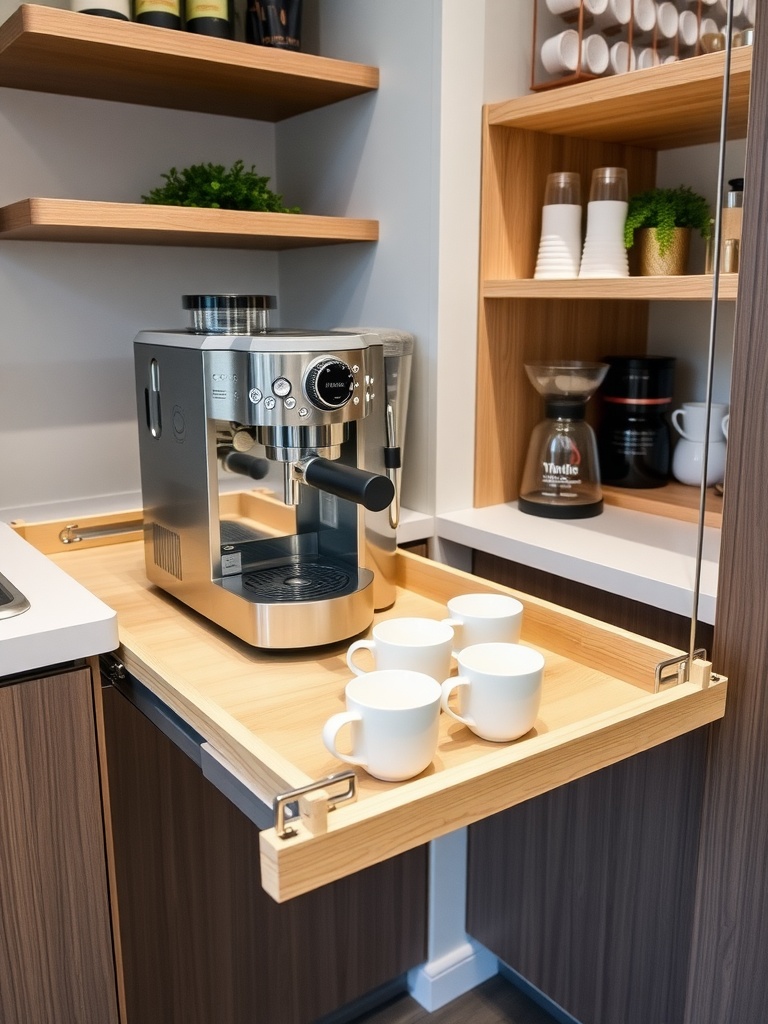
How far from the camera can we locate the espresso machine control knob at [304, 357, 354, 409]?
3.53 feet

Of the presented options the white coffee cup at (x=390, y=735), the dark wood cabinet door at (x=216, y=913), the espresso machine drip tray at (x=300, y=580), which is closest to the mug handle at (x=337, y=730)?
the white coffee cup at (x=390, y=735)

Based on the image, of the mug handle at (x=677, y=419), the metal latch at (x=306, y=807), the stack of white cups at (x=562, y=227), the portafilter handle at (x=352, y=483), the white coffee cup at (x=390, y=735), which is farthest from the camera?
the mug handle at (x=677, y=419)

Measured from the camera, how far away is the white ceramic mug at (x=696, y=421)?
1.56m

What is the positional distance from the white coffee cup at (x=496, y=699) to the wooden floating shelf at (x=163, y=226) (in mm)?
814

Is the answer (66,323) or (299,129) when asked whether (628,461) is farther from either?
(66,323)

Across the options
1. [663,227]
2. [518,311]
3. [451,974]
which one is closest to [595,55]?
[663,227]

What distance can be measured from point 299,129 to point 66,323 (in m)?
0.55

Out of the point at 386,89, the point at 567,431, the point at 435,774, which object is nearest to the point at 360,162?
the point at 386,89

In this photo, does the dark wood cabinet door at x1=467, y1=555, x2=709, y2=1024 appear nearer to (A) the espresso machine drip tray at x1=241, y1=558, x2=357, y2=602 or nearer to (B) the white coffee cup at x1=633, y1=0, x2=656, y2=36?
(A) the espresso machine drip tray at x1=241, y1=558, x2=357, y2=602

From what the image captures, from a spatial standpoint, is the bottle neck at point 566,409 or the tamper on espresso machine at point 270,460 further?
the bottle neck at point 566,409

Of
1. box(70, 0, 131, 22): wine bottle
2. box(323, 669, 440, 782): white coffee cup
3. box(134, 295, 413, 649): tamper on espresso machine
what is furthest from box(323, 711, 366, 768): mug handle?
box(70, 0, 131, 22): wine bottle

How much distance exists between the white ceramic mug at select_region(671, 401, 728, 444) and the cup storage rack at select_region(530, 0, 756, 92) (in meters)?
0.54

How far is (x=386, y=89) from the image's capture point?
1.51 meters

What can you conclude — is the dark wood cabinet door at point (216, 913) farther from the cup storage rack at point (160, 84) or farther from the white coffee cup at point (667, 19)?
the white coffee cup at point (667, 19)
